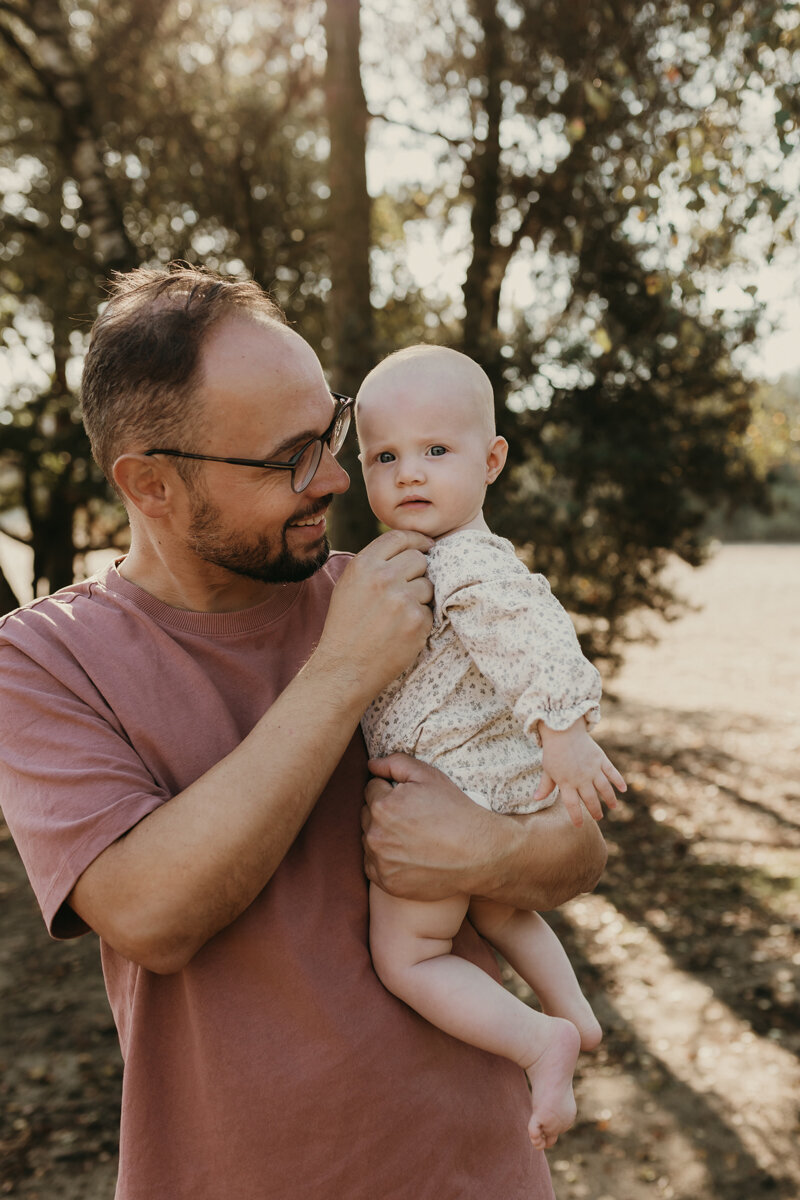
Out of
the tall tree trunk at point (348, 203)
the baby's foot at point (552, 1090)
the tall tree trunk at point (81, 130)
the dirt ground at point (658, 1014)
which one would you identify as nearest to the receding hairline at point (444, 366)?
the baby's foot at point (552, 1090)

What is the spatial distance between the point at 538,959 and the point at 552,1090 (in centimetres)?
34

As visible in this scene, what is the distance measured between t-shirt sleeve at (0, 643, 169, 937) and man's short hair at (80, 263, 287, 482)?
0.53 m

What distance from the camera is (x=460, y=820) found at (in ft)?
6.18

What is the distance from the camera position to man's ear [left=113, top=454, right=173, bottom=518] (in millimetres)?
1977

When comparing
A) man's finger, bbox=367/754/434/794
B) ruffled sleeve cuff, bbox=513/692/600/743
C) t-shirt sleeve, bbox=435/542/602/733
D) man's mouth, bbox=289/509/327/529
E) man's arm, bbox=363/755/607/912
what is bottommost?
man's arm, bbox=363/755/607/912

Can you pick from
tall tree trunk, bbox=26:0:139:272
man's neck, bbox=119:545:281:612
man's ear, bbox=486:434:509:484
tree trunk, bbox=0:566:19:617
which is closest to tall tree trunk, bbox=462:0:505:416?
tall tree trunk, bbox=26:0:139:272

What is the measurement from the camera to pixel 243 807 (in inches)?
62.2

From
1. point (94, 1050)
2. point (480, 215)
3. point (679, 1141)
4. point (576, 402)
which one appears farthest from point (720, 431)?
point (94, 1050)

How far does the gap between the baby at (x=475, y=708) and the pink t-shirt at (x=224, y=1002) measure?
0.09 meters

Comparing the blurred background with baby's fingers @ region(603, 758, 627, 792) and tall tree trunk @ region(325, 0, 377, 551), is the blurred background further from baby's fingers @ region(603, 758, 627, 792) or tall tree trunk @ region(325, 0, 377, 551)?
baby's fingers @ region(603, 758, 627, 792)

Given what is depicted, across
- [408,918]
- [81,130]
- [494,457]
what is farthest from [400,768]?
[81,130]

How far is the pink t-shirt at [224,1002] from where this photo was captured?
1647 mm

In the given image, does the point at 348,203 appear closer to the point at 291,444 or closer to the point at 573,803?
the point at 291,444

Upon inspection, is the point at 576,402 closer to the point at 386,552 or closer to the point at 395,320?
the point at 395,320
